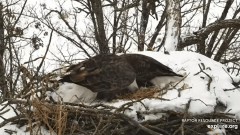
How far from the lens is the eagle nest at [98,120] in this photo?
3.46m

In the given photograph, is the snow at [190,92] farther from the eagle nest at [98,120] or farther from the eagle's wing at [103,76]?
the eagle's wing at [103,76]

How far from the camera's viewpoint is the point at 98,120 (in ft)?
12.1

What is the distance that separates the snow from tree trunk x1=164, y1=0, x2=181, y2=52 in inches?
44.3

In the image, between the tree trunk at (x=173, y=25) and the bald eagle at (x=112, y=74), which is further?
the tree trunk at (x=173, y=25)

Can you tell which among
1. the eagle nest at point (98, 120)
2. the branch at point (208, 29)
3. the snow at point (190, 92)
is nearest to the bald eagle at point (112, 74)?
the snow at point (190, 92)

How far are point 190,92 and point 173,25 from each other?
240cm

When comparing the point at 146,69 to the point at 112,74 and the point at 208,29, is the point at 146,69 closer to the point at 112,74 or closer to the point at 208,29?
the point at 112,74

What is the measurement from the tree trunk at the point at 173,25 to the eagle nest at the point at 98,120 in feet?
8.17

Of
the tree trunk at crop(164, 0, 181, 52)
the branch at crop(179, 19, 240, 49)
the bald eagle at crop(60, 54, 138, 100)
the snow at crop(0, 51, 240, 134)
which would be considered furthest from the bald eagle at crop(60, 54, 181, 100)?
the branch at crop(179, 19, 240, 49)

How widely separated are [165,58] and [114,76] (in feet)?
3.65

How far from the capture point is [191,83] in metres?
4.35

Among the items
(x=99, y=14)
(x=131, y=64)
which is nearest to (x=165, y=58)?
(x=131, y=64)

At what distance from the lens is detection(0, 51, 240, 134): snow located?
151 inches

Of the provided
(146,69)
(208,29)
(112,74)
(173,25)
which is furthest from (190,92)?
(208,29)
